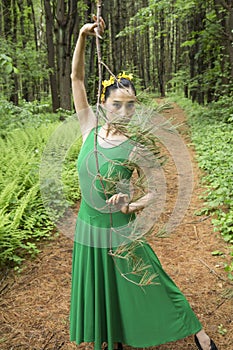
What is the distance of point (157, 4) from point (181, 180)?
30.0 ft

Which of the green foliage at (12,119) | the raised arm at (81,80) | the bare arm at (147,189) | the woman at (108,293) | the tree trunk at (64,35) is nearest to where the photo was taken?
the bare arm at (147,189)

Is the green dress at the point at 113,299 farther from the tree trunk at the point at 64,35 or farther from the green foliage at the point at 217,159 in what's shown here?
the tree trunk at the point at 64,35

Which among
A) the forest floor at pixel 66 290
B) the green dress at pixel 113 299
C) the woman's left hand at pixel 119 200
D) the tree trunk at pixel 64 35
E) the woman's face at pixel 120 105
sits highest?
the tree trunk at pixel 64 35

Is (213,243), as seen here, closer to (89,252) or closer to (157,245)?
(157,245)

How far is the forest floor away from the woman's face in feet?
1.88

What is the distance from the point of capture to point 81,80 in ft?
7.41

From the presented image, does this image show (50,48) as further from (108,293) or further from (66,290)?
(108,293)

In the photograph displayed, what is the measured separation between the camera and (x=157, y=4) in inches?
368

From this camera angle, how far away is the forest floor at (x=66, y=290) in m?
2.86

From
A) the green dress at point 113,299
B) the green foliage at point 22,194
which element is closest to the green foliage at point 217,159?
the green dress at point 113,299

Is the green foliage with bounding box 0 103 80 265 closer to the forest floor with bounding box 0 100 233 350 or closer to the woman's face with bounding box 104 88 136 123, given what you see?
the forest floor with bounding box 0 100 233 350

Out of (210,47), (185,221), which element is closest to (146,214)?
(185,221)

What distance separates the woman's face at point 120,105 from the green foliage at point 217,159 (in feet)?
6.40

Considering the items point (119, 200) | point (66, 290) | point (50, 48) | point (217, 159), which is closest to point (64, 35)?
point (50, 48)
